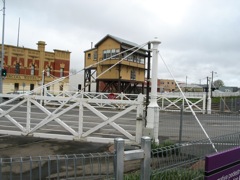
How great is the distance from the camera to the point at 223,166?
3.84 meters

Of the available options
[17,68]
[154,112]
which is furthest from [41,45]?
[154,112]

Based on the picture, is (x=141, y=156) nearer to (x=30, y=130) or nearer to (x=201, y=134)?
(x=201, y=134)

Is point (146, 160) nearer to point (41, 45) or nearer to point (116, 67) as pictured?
point (116, 67)

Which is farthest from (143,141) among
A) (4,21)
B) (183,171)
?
(4,21)

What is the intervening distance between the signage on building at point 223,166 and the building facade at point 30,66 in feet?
156

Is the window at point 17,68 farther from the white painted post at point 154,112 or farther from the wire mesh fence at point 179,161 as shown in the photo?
the wire mesh fence at point 179,161

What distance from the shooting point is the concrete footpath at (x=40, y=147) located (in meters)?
8.05

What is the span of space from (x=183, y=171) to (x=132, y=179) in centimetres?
69

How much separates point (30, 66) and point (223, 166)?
54.9 metres

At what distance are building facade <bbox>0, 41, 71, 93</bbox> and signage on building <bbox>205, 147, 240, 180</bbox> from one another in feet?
156

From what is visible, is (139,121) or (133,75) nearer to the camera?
(139,121)

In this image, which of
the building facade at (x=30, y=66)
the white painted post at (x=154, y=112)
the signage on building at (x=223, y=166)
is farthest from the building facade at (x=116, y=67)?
the signage on building at (x=223, y=166)

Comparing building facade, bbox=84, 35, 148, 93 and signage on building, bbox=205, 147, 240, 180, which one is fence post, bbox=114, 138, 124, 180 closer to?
signage on building, bbox=205, 147, 240, 180

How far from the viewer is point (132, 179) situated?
4.00m
